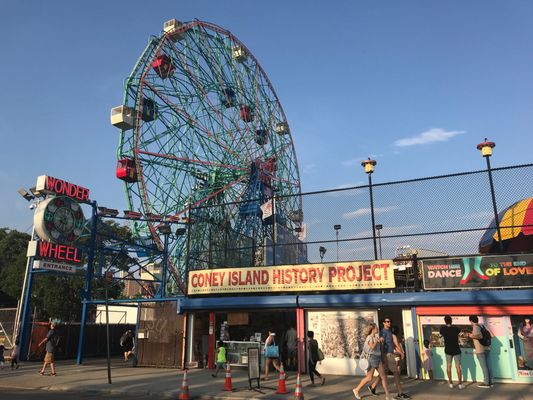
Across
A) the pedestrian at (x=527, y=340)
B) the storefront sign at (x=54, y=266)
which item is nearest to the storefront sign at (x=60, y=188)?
the storefront sign at (x=54, y=266)

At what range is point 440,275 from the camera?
13.6 metres

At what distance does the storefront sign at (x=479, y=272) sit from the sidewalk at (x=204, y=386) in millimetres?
2780

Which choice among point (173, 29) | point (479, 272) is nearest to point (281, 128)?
point (173, 29)

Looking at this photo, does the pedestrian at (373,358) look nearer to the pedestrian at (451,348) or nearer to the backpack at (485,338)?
the pedestrian at (451,348)

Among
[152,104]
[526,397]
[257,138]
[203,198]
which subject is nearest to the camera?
[526,397]

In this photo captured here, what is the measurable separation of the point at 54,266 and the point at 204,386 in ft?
40.2

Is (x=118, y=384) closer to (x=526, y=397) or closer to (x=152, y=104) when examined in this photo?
(x=526, y=397)

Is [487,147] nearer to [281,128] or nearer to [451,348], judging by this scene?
[451,348]

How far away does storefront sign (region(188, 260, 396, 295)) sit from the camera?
14430mm

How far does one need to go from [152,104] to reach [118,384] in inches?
802

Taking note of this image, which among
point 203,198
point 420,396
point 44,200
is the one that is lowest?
point 420,396

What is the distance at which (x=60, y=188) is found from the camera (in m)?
22.1

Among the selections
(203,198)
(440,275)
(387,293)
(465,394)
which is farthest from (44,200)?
(465,394)

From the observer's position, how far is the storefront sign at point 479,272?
12.8 meters
